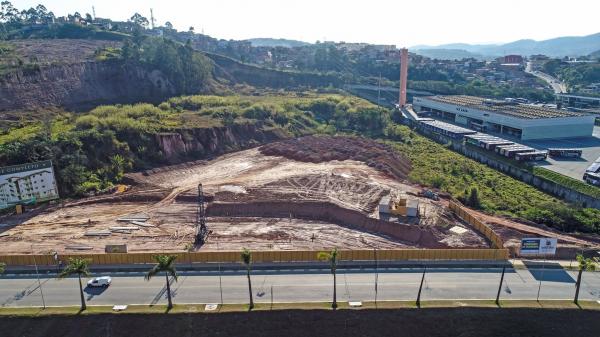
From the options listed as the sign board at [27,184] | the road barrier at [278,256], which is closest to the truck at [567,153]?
the road barrier at [278,256]

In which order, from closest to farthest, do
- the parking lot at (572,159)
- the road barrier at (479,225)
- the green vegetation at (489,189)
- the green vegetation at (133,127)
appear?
the road barrier at (479,225), the green vegetation at (489,189), the green vegetation at (133,127), the parking lot at (572,159)

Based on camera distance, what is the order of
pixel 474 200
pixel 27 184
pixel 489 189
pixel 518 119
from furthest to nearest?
pixel 518 119 → pixel 489 189 → pixel 474 200 → pixel 27 184

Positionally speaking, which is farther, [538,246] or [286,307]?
[538,246]

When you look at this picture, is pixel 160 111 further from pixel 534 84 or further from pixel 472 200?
pixel 534 84

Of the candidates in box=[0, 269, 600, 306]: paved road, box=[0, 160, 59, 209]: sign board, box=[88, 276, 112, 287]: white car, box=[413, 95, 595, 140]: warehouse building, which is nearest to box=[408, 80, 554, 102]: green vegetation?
box=[413, 95, 595, 140]: warehouse building

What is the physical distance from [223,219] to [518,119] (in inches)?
2638

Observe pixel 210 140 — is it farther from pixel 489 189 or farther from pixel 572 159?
pixel 572 159

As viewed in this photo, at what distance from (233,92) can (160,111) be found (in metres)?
39.9

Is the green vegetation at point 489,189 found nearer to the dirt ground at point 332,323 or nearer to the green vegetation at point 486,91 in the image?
the dirt ground at point 332,323

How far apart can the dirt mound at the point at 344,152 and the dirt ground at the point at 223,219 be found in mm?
3660

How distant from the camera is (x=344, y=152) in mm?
76125

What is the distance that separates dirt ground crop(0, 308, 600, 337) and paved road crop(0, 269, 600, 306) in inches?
72.1

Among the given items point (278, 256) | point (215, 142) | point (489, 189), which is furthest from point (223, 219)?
point (489, 189)

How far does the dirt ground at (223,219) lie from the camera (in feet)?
148
